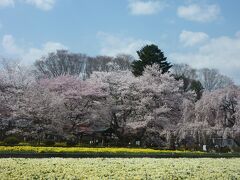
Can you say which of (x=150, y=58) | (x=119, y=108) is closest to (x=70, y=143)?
(x=119, y=108)

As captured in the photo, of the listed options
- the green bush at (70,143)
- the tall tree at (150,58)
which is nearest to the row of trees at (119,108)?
the green bush at (70,143)

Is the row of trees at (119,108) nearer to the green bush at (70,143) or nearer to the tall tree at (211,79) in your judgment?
the green bush at (70,143)

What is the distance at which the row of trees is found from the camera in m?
35.8

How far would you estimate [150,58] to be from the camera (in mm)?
56188

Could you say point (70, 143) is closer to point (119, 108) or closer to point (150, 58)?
point (119, 108)

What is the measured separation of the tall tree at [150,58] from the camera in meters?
55.7

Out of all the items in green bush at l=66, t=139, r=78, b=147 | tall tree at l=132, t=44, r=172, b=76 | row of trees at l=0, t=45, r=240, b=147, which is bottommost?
green bush at l=66, t=139, r=78, b=147

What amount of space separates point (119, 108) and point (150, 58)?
1661cm

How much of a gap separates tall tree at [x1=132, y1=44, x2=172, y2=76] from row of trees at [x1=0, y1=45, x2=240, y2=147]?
9.18m

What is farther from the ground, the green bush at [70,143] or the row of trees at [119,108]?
the row of trees at [119,108]

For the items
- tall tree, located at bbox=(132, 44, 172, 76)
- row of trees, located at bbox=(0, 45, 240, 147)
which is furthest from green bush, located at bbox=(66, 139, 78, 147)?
tall tree, located at bbox=(132, 44, 172, 76)

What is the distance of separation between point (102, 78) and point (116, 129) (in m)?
5.35

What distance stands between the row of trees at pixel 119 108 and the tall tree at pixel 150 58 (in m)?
9.18

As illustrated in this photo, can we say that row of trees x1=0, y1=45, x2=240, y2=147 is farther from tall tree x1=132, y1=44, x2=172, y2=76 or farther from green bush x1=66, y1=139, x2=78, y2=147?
tall tree x1=132, y1=44, x2=172, y2=76
